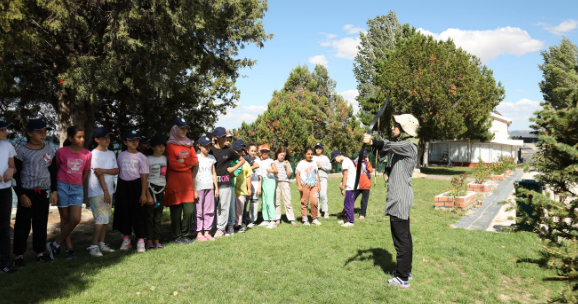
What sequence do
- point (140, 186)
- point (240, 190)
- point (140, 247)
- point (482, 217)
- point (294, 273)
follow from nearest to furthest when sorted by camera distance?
point (294, 273) → point (140, 247) → point (140, 186) → point (240, 190) → point (482, 217)

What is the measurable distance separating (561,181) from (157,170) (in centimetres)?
571

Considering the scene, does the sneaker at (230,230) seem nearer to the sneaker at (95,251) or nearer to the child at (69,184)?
the sneaker at (95,251)

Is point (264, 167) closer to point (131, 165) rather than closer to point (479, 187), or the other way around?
point (131, 165)

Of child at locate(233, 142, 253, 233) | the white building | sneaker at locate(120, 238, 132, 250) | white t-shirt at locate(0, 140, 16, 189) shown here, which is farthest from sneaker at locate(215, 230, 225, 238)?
the white building

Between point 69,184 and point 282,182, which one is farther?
point 282,182

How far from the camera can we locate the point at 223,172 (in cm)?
736

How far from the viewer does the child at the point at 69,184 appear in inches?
223

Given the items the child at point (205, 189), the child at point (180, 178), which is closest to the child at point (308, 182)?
the child at point (205, 189)

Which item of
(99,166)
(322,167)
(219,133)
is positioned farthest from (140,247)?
(322,167)

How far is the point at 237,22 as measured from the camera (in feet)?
41.0

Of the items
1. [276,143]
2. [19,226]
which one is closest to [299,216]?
[19,226]

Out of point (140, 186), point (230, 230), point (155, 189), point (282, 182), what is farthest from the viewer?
point (282, 182)

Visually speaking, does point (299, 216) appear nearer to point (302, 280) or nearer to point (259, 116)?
point (302, 280)

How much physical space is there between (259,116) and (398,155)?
26498mm
